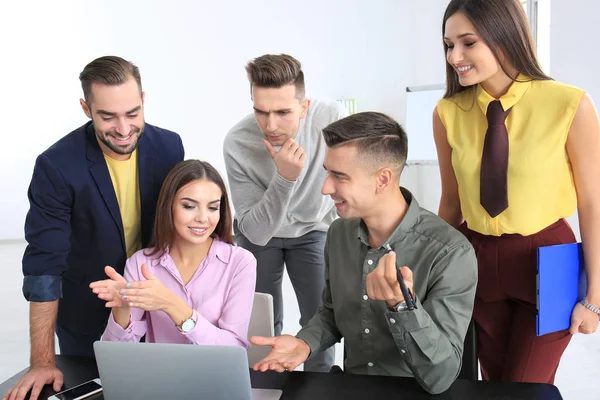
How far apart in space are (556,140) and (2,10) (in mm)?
6656

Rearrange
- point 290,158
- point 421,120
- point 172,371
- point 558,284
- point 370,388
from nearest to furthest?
point 172,371, point 370,388, point 558,284, point 290,158, point 421,120

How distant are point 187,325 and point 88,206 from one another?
52cm

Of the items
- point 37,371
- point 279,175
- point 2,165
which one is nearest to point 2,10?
point 2,165

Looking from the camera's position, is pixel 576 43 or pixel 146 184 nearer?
pixel 146 184

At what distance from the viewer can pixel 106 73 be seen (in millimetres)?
1708

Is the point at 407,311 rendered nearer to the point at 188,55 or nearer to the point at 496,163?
the point at 496,163

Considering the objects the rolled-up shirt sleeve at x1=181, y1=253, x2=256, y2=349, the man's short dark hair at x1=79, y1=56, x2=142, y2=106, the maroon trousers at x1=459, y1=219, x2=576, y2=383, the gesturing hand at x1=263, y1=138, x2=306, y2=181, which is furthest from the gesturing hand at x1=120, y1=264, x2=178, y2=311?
the maroon trousers at x1=459, y1=219, x2=576, y2=383

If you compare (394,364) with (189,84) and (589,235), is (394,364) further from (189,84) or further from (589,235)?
(189,84)

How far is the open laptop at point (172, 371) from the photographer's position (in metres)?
1.19

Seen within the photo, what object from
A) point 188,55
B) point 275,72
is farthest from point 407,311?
point 188,55

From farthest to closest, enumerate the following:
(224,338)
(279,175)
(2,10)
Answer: (2,10) < (279,175) < (224,338)

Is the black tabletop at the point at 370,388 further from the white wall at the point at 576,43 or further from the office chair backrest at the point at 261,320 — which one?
the white wall at the point at 576,43

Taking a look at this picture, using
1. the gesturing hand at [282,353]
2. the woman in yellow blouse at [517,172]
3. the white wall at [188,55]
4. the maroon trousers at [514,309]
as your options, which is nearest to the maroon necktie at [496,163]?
the woman in yellow blouse at [517,172]

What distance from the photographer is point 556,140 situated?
156 centimetres
